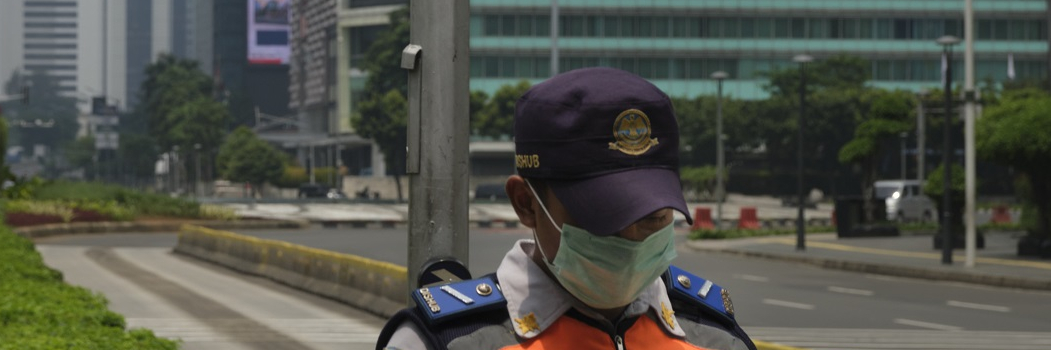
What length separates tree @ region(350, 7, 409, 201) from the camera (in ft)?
365

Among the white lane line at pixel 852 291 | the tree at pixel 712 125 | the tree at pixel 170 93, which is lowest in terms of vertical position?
the white lane line at pixel 852 291

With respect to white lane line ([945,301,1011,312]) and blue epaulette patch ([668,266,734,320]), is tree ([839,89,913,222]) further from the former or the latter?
blue epaulette patch ([668,266,734,320])

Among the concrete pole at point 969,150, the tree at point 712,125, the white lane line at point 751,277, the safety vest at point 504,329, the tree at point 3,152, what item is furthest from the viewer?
the tree at point 712,125

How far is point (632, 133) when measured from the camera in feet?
8.62

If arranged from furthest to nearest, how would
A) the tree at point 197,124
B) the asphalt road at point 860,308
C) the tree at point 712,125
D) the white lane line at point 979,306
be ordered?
the tree at point 197,124, the tree at point 712,125, the white lane line at point 979,306, the asphalt road at point 860,308

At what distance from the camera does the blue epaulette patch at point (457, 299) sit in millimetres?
2662

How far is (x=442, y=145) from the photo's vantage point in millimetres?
7402

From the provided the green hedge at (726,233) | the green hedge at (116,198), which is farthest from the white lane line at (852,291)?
the green hedge at (116,198)

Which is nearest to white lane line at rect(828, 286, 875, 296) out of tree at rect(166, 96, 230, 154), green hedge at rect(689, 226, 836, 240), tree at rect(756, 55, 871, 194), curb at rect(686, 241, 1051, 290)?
curb at rect(686, 241, 1051, 290)

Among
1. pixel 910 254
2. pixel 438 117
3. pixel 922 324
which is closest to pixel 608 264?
pixel 438 117

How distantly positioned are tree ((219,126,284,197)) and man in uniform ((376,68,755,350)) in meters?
144

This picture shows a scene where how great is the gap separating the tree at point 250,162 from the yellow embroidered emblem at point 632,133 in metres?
144

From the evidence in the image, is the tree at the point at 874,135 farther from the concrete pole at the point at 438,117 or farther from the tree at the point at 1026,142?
the concrete pole at the point at 438,117

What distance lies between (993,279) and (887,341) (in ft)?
39.5
